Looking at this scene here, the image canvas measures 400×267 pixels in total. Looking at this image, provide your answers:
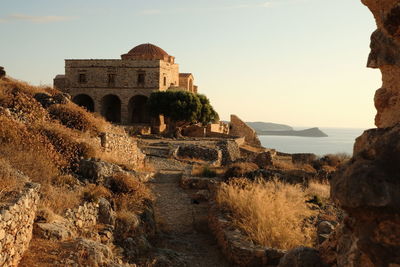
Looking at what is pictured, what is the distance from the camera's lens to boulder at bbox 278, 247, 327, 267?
4.02 metres

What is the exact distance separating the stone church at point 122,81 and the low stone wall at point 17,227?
33.1m

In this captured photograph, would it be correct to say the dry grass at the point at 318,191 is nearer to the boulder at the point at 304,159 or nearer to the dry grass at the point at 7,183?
the dry grass at the point at 7,183

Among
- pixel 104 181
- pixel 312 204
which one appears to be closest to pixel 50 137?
pixel 104 181

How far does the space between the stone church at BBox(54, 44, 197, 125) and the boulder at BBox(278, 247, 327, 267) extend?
114 ft

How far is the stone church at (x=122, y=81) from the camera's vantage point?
38375mm

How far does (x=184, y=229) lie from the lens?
8.97 m

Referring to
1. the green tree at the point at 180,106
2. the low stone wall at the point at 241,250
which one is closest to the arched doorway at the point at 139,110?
the green tree at the point at 180,106

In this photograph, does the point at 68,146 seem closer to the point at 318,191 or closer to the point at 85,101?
the point at 318,191

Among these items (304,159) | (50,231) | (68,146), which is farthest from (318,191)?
(304,159)

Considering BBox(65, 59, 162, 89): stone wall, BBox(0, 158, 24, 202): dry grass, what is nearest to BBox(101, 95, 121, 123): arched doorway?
BBox(65, 59, 162, 89): stone wall

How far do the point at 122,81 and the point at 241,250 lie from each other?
34045 mm

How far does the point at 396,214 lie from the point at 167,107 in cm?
3187

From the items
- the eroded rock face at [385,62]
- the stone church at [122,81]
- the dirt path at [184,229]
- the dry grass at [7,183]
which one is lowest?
the dirt path at [184,229]

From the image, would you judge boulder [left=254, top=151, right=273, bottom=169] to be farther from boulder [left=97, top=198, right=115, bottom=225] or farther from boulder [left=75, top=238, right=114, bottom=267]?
boulder [left=75, top=238, right=114, bottom=267]
